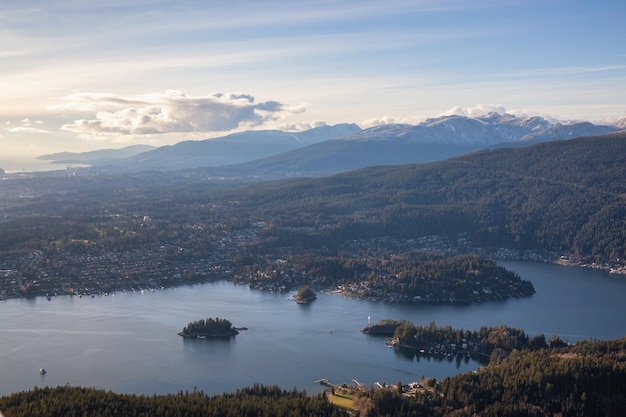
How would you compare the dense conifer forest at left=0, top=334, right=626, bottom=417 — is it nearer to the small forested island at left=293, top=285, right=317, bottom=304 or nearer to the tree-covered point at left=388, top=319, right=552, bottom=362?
the tree-covered point at left=388, top=319, right=552, bottom=362

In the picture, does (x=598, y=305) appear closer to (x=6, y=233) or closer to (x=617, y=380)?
(x=617, y=380)

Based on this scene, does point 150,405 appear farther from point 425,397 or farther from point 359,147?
point 359,147

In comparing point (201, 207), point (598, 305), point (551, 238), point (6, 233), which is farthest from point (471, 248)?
point (6, 233)

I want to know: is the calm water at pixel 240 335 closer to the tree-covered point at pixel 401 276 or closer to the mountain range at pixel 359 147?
the tree-covered point at pixel 401 276

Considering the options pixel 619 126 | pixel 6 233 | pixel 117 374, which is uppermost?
pixel 619 126

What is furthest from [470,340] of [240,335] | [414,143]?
[414,143]

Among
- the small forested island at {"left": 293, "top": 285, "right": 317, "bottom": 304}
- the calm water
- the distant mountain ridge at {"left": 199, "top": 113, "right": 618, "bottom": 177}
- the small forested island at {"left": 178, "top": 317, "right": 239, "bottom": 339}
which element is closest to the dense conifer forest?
the calm water
